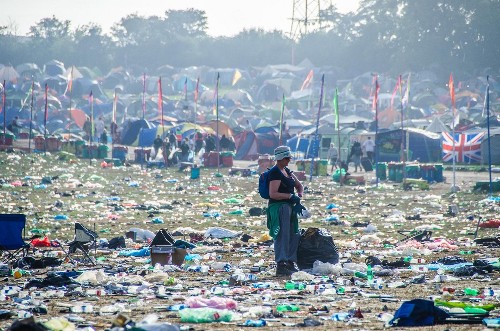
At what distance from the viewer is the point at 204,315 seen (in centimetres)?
751

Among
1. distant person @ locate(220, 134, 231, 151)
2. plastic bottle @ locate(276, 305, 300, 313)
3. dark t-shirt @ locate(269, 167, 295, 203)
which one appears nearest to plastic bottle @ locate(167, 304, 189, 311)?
plastic bottle @ locate(276, 305, 300, 313)

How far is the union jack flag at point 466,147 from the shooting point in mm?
39281

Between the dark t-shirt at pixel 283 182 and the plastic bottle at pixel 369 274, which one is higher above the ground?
the dark t-shirt at pixel 283 182

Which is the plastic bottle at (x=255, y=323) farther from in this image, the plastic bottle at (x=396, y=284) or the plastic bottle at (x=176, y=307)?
the plastic bottle at (x=396, y=284)

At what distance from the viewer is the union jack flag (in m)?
39.3

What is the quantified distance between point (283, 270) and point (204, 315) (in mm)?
3120

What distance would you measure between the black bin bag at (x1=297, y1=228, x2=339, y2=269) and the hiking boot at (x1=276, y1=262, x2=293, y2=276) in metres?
0.53

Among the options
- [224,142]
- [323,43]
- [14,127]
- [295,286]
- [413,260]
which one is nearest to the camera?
[295,286]

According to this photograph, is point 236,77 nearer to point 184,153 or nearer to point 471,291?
point 184,153

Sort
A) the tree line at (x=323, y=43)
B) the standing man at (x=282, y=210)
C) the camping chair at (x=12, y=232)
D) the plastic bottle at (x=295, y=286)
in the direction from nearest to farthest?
the plastic bottle at (x=295, y=286)
the standing man at (x=282, y=210)
the camping chair at (x=12, y=232)
the tree line at (x=323, y=43)

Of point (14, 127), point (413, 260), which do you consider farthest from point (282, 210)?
point (14, 127)

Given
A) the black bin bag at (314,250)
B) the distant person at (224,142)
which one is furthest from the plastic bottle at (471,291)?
the distant person at (224,142)

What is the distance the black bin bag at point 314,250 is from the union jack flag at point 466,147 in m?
29.1

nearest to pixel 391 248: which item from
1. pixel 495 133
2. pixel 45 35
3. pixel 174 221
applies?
pixel 174 221
